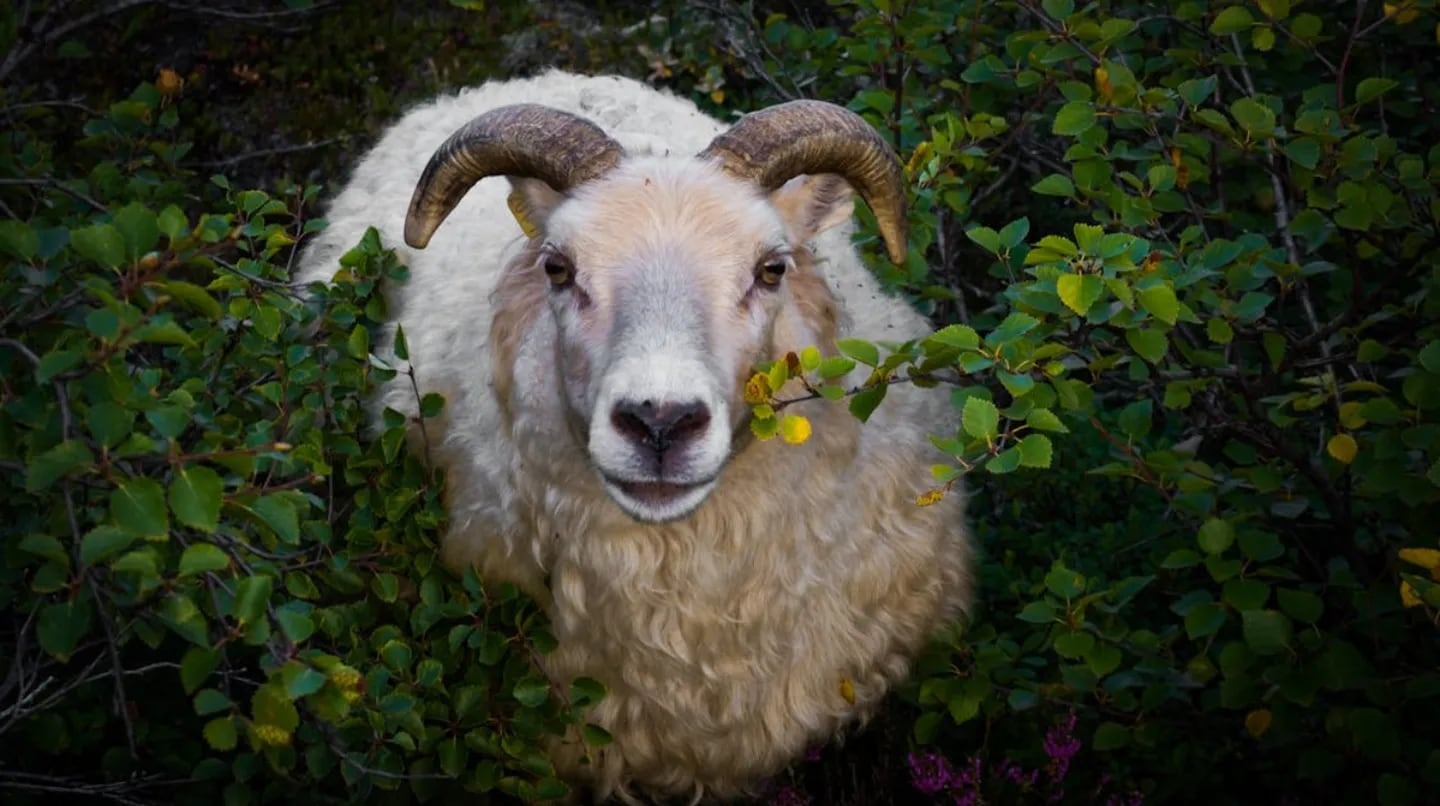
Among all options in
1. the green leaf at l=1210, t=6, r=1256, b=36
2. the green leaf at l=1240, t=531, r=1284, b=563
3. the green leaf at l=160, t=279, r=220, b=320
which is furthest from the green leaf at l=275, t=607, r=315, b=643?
the green leaf at l=1210, t=6, r=1256, b=36

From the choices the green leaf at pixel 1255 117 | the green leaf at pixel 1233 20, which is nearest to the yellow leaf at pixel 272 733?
the green leaf at pixel 1255 117

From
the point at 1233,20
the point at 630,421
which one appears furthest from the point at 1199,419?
the point at 630,421

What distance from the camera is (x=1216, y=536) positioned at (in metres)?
2.90

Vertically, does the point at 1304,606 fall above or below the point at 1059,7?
below

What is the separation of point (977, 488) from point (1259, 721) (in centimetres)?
162

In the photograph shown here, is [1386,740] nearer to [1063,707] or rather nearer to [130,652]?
[1063,707]

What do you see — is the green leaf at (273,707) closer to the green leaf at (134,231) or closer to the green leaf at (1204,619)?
the green leaf at (134,231)

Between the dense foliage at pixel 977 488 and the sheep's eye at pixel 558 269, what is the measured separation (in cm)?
53

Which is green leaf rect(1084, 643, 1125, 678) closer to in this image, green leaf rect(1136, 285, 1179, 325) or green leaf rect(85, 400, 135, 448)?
green leaf rect(1136, 285, 1179, 325)

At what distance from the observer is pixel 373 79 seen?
6629 mm

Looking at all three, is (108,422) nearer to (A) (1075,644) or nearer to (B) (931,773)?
(A) (1075,644)

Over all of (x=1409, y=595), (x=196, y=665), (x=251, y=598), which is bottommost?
(x=1409, y=595)


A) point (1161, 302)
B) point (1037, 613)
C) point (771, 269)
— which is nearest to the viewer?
point (1161, 302)

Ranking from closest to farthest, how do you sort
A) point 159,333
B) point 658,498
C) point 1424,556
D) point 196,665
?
point 159,333 → point 196,665 → point 1424,556 → point 658,498
